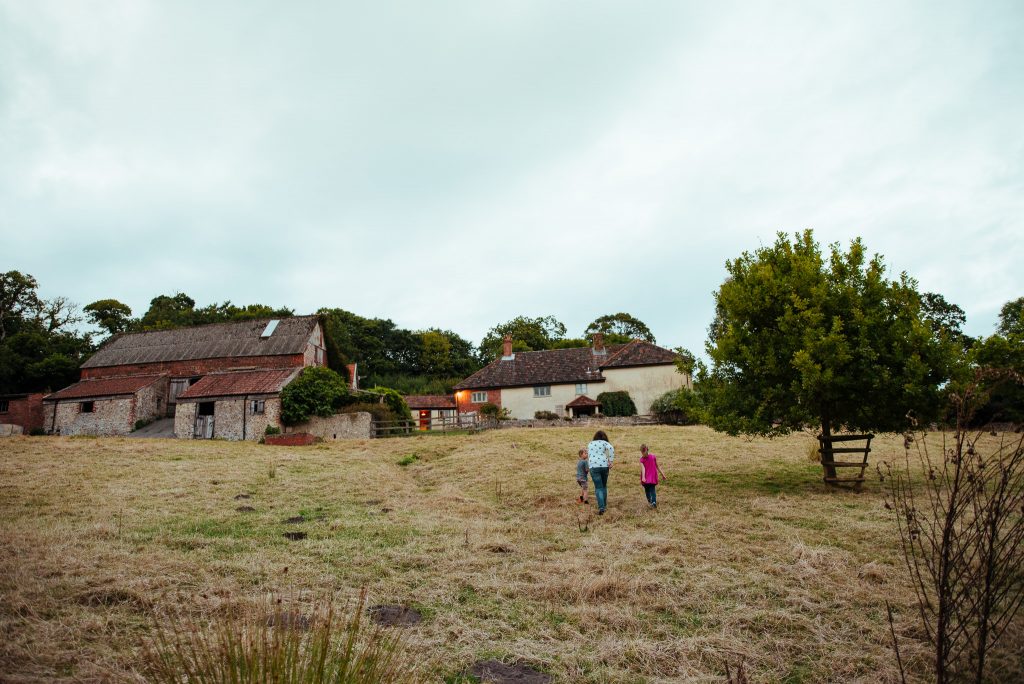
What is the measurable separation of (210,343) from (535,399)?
87.1 feet

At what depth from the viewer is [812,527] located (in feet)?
35.5

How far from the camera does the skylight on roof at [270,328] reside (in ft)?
134

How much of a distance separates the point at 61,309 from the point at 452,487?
59299 mm

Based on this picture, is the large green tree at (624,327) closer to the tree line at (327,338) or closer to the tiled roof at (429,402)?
the tree line at (327,338)

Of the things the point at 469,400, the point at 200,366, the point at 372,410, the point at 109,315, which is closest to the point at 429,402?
the point at 469,400

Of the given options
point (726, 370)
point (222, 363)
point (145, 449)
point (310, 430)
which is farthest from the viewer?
point (222, 363)

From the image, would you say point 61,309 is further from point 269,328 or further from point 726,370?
point 726,370

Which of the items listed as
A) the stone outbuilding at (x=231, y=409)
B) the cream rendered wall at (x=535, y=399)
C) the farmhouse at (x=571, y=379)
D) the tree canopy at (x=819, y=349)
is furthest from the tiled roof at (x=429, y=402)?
the tree canopy at (x=819, y=349)

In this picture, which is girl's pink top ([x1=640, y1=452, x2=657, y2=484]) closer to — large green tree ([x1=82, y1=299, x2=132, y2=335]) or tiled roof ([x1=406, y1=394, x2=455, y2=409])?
tiled roof ([x1=406, y1=394, x2=455, y2=409])

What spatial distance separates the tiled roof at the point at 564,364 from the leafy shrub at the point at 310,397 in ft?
52.5

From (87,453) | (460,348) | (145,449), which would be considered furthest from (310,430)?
(460,348)

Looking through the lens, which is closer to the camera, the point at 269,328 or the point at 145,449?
the point at 145,449

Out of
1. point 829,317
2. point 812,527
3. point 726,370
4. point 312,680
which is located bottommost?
point 812,527

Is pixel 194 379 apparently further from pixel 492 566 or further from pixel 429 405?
pixel 492 566
